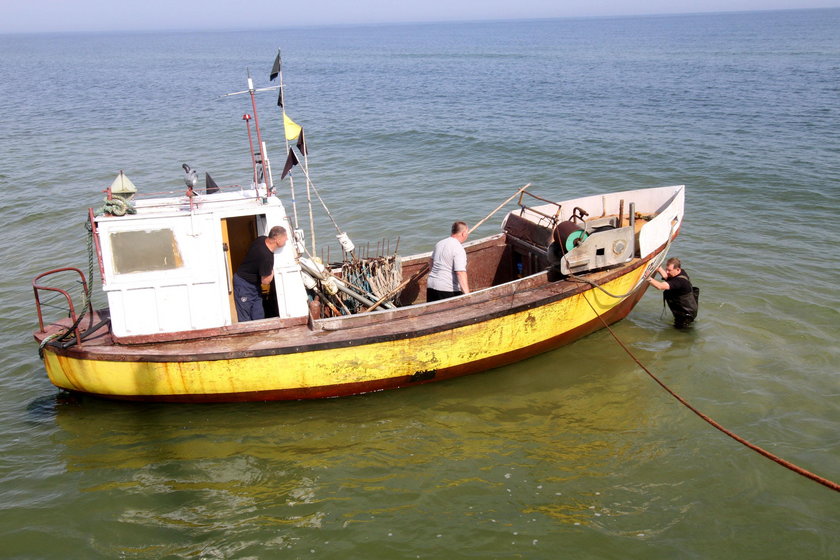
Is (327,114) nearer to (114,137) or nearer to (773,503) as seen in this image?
(114,137)

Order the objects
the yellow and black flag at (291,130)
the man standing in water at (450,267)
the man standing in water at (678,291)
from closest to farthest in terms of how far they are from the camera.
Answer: the man standing in water at (450,267) < the yellow and black flag at (291,130) < the man standing in water at (678,291)

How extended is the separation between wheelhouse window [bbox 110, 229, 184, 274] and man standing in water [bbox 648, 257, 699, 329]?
670 centimetres

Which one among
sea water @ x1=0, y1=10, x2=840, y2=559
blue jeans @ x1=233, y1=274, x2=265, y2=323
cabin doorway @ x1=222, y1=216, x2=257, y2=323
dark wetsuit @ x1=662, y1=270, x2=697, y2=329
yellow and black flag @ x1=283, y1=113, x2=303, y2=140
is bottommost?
sea water @ x1=0, y1=10, x2=840, y2=559

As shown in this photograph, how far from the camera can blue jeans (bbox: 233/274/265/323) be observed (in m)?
7.89

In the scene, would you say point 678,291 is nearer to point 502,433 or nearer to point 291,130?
point 502,433

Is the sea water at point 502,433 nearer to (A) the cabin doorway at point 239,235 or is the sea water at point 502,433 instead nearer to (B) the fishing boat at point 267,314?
(B) the fishing boat at point 267,314

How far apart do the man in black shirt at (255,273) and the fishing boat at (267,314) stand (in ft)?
0.46

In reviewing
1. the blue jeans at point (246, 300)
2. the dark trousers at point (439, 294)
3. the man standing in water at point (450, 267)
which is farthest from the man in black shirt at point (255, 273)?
the dark trousers at point (439, 294)

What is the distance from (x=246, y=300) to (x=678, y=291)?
633 cm

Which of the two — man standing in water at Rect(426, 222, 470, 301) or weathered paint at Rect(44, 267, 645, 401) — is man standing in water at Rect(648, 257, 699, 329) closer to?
weathered paint at Rect(44, 267, 645, 401)

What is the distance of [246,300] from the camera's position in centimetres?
794

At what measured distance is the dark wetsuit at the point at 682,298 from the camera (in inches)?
386

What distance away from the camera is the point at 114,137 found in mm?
26562

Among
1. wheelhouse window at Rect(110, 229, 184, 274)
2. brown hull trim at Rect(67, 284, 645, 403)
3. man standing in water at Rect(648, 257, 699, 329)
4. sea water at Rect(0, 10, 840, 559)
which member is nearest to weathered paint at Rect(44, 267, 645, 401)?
brown hull trim at Rect(67, 284, 645, 403)
